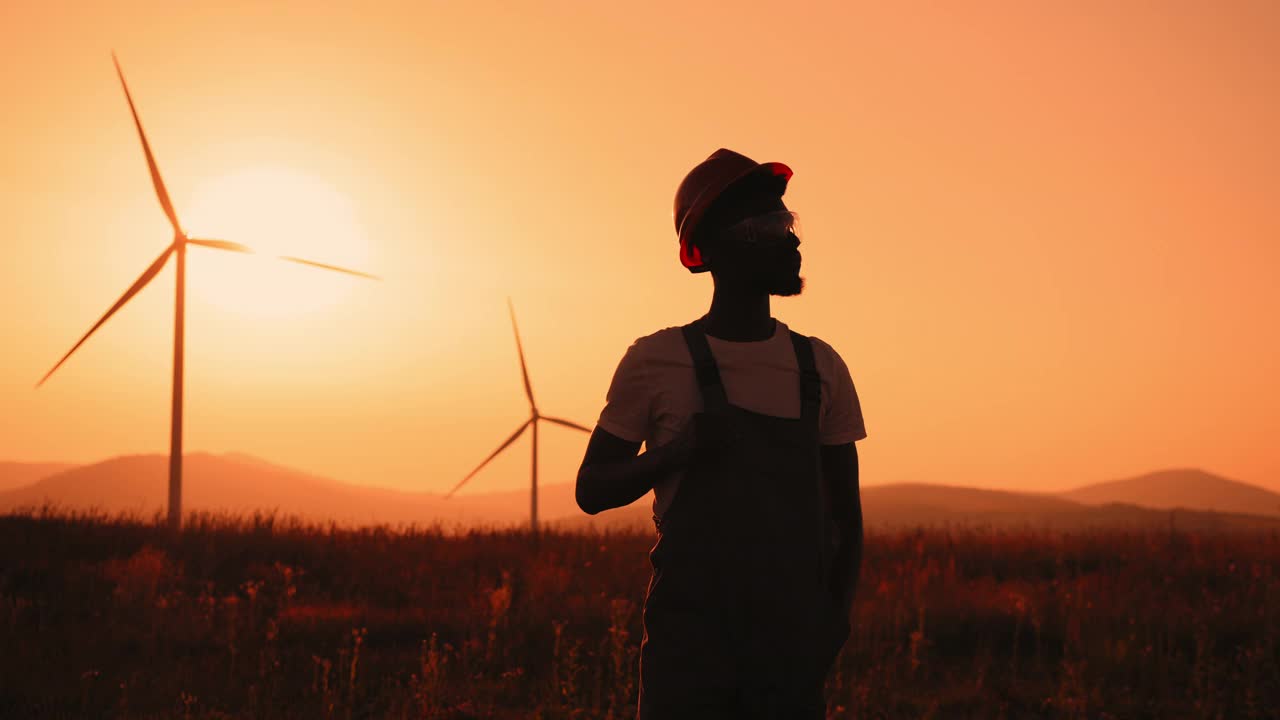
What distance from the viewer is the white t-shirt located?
123 inches

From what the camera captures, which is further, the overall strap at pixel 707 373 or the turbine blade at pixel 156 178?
the turbine blade at pixel 156 178

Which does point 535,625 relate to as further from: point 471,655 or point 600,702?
point 600,702

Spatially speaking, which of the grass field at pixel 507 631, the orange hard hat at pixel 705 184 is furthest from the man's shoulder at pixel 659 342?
the grass field at pixel 507 631

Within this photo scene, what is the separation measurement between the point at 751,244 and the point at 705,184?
24 cm

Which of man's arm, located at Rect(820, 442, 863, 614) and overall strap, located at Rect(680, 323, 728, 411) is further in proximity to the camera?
man's arm, located at Rect(820, 442, 863, 614)

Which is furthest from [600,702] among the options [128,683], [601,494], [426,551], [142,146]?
[142,146]

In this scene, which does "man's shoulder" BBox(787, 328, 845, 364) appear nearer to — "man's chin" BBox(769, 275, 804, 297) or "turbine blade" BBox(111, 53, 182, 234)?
"man's chin" BBox(769, 275, 804, 297)

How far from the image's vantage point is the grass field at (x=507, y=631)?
807 centimetres

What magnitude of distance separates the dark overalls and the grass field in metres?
4.50

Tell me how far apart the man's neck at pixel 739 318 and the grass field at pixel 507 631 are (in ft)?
15.5

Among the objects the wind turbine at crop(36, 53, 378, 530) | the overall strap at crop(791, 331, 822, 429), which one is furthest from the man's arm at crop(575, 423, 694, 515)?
the wind turbine at crop(36, 53, 378, 530)

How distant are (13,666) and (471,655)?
379 cm

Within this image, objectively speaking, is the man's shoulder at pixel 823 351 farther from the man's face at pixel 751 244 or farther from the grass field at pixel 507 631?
the grass field at pixel 507 631

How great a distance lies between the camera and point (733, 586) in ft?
9.98
